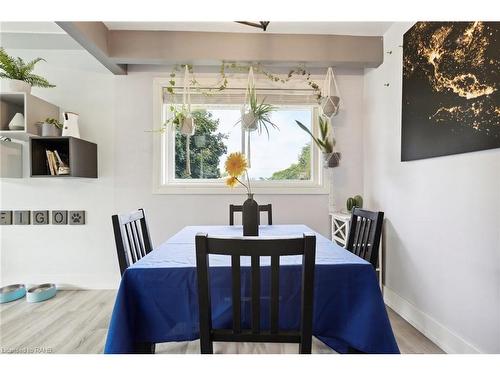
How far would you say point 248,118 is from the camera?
248cm

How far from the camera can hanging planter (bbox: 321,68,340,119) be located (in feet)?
8.77

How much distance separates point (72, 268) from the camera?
9.37 ft

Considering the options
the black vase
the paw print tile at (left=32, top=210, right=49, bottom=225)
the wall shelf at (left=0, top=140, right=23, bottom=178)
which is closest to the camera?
the black vase

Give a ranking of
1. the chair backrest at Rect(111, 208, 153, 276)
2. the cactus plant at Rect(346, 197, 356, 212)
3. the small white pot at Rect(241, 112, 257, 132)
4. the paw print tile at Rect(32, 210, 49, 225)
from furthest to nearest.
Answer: the paw print tile at Rect(32, 210, 49, 225)
the cactus plant at Rect(346, 197, 356, 212)
the small white pot at Rect(241, 112, 257, 132)
the chair backrest at Rect(111, 208, 153, 276)

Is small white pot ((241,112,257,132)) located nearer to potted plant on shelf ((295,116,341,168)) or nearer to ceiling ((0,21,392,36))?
potted plant on shelf ((295,116,341,168))

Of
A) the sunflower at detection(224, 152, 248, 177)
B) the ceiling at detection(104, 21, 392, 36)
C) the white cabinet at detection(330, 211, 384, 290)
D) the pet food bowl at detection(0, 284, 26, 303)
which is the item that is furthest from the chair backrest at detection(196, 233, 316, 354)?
the pet food bowl at detection(0, 284, 26, 303)

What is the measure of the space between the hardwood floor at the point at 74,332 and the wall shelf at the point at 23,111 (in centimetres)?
151

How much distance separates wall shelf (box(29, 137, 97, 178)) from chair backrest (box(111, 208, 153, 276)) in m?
1.16

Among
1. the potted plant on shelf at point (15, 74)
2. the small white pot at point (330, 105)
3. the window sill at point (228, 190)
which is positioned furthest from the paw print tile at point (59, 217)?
the small white pot at point (330, 105)

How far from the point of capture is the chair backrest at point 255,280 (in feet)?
2.98

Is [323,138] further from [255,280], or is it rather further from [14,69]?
[14,69]

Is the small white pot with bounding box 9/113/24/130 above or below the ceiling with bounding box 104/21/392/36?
below

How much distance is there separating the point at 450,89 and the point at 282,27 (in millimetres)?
1465

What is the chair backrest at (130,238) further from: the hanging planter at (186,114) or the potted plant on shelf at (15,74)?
the potted plant on shelf at (15,74)
